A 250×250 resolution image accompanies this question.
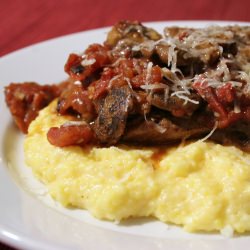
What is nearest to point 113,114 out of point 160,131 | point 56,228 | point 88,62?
point 160,131

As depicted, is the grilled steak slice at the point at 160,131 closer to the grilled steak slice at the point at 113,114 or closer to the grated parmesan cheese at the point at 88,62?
the grilled steak slice at the point at 113,114

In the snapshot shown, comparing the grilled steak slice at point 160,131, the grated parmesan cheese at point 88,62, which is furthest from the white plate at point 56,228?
the grated parmesan cheese at point 88,62

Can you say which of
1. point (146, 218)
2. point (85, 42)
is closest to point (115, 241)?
point (146, 218)

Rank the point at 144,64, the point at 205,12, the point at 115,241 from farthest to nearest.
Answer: the point at 205,12
the point at 144,64
the point at 115,241

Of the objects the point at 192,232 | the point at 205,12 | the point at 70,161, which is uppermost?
the point at 70,161

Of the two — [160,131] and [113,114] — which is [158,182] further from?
[113,114]

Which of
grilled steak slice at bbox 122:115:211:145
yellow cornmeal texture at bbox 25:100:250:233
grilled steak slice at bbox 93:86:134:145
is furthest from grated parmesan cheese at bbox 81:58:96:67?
yellow cornmeal texture at bbox 25:100:250:233

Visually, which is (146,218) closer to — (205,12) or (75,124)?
(75,124)
